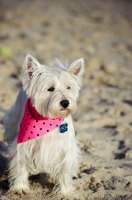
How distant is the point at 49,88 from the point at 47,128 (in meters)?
0.41

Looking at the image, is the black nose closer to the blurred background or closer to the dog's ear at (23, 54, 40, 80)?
the dog's ear at (23, 54, 40, 80)

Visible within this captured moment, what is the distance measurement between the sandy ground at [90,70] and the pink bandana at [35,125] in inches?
24.1

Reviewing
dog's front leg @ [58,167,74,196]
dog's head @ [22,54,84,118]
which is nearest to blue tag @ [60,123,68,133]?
dog's head @ [22,54,84,118]

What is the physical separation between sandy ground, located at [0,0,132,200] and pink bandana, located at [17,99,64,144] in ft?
2.01

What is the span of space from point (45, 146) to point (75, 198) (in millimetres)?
633

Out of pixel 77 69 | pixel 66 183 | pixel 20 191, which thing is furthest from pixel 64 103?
pixel 20 191

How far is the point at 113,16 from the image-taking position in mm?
14227

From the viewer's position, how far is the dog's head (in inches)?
160

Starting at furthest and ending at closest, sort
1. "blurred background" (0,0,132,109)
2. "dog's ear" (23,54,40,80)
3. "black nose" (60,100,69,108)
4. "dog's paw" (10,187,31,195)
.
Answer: "blurred background" (0,0,132,109)
"dog's paw" (10,187,31,195)
"dog's ear" (23,54,40,80)
"black nose" (60,100,69,108)

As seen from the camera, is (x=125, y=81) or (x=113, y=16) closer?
(x=125, y=81)

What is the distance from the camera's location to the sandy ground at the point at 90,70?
183 inches

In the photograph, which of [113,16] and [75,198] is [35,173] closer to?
[75,198]

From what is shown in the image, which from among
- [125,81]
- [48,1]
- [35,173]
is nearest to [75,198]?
[35,173]

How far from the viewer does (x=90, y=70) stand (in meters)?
9.07
